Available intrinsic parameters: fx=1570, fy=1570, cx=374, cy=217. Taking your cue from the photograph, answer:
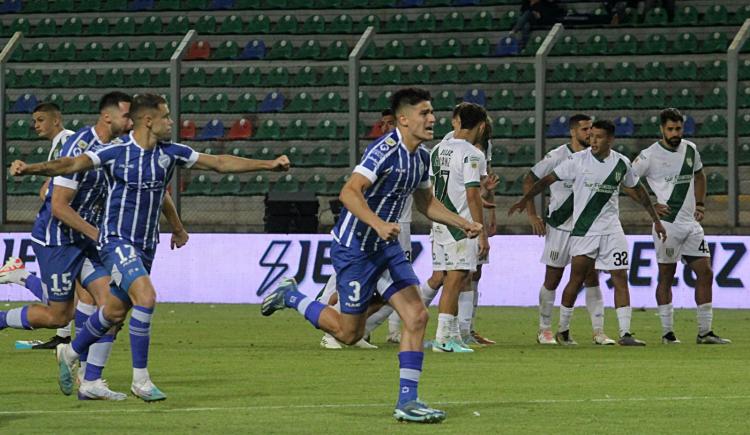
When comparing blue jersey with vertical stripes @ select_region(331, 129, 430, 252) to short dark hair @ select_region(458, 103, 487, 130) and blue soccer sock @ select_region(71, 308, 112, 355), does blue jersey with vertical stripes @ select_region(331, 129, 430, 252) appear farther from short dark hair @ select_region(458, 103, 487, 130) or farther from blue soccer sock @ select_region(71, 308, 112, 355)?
short dark hair @ select_region(458, 103, 487, 130)

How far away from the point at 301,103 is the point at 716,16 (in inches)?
285

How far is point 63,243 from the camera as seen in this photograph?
1069 cm

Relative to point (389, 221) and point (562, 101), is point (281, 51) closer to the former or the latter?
point (562, 101)

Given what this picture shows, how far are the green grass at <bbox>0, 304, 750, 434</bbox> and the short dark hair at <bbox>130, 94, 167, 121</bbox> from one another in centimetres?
180

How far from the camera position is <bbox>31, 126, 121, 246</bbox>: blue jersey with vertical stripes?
419 inches

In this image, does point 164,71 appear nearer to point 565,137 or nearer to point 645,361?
point 565,137

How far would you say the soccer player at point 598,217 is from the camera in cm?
1493

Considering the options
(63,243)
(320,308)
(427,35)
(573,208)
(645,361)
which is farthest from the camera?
(427,35)

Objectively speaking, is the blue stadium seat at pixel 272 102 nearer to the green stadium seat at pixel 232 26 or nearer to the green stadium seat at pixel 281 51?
the green stadium seat at pixel 281 51

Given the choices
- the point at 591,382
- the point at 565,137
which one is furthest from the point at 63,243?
the point at 565,137

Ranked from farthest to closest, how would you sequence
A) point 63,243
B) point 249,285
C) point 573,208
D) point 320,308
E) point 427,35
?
point 427,35, point 249,285, point 573,208, point 63,243, point 320,308

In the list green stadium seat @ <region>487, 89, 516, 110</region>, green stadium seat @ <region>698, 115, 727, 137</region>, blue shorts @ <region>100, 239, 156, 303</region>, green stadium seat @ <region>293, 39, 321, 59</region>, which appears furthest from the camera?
green stadium seat @ <region>293, 39, 321, 59</region>

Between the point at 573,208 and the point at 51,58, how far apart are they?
1599cm

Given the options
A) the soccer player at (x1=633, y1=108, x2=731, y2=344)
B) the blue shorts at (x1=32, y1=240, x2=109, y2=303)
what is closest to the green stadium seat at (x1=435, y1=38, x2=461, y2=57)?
the soccer player at (x1=633, y1=108, x2=731, y2=344)
